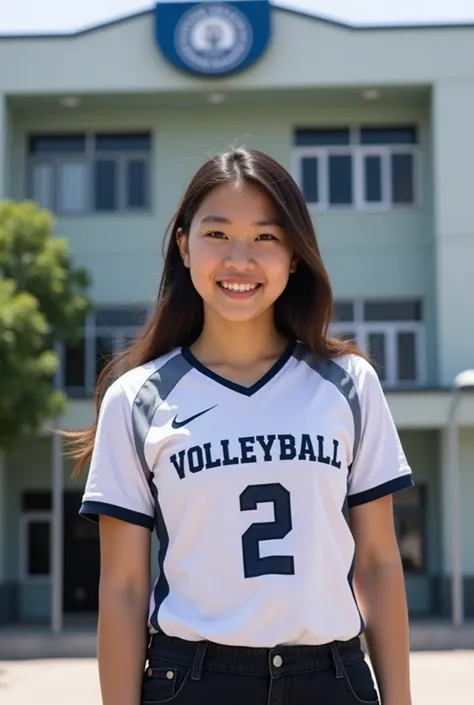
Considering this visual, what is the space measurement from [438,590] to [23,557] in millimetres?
6861

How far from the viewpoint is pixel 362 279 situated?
19875 mm

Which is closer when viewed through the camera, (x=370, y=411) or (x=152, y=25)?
(x=370, y=411)

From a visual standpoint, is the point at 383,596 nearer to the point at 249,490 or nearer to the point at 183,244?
the point at 249,490

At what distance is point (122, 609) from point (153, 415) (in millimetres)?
359

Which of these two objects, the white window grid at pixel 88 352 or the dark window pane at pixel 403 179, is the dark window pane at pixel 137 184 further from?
the dark window pane at pixel 403 179

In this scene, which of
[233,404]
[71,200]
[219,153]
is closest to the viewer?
[233,404]

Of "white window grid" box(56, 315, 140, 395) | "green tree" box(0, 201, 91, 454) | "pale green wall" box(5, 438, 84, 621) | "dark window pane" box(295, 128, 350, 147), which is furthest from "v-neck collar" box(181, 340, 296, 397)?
"dark window pane" box(295, 128, 350, 147)

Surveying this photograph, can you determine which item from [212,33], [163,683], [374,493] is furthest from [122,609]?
[212,33]

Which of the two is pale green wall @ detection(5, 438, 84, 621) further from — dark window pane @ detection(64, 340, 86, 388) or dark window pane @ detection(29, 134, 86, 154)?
dark window pane @ detection(29, 134, 86, 154)

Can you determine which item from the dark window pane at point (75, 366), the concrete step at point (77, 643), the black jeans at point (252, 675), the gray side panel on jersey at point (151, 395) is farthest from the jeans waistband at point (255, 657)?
the dark window pane at point (75, 366)

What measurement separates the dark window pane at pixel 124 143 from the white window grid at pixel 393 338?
4605 millimetres

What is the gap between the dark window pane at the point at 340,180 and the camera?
19984 mm

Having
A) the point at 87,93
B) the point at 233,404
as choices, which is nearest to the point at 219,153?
the point at 233,404

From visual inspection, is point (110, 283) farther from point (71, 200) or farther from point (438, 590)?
point (438, 590)
